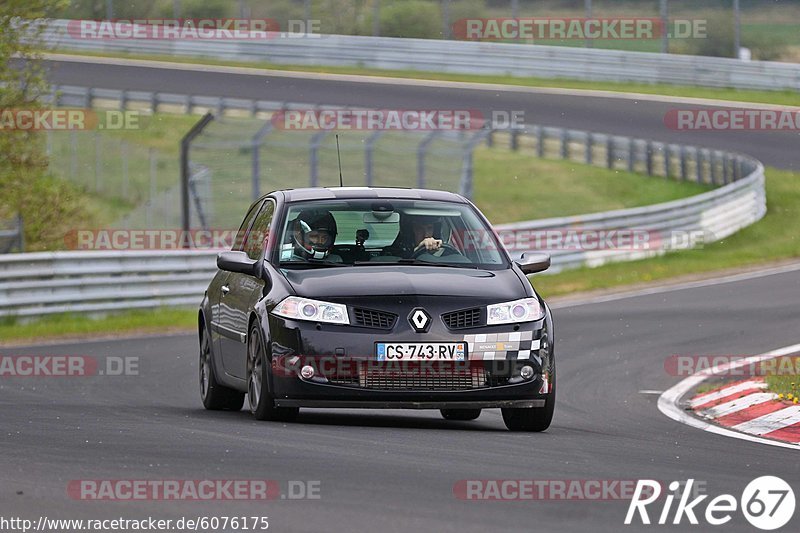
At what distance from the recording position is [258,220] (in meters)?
11.2

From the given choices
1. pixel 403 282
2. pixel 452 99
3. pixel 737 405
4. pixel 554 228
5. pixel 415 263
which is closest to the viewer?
pixel 403 282

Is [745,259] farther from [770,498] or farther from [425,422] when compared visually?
[770,498]

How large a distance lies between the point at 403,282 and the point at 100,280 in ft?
38.4

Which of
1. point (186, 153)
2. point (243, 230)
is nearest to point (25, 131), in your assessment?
point (186, 153)

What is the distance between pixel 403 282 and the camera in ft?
31.3

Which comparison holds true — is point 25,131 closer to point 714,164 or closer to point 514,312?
point 514,312

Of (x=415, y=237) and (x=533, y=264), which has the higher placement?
(x=415, y=237)

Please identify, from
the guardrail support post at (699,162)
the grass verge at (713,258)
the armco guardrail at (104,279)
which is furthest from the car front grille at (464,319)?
the guardrail support post at (699,162)

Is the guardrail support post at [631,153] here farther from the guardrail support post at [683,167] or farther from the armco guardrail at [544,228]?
the guardrail support post at [683,167]

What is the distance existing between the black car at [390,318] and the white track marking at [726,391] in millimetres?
2985

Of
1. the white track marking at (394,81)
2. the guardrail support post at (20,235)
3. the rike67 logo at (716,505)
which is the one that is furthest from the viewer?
the white track marking at (394,81)

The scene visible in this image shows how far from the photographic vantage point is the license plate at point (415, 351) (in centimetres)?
931

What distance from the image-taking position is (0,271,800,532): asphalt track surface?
6.51m

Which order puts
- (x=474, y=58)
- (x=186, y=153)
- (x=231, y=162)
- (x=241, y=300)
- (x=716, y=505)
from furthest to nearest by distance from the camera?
(x=474, y=58) → (x=231, y=162) → (x=186, y=153) → (x=241, y=300) → (x=716, y=505)
